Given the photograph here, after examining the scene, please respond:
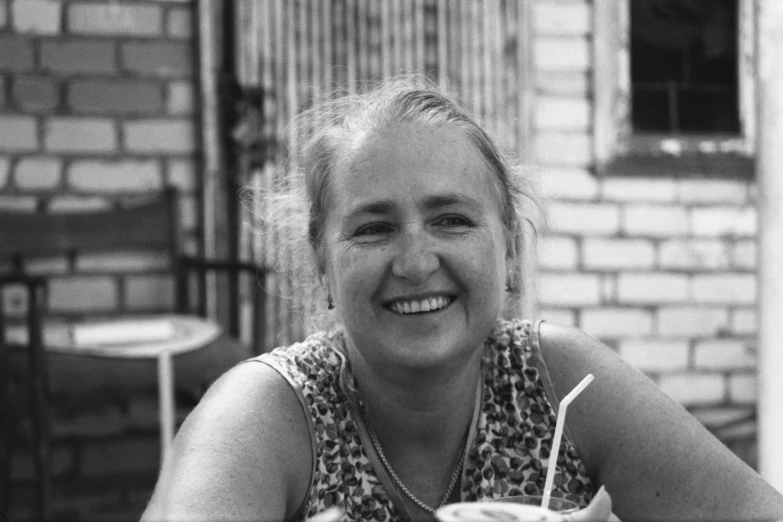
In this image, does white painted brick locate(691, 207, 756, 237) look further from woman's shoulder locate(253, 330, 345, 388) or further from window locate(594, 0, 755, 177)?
woman's shoulder locate(253, 330, 345, 388)

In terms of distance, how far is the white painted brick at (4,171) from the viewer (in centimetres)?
362

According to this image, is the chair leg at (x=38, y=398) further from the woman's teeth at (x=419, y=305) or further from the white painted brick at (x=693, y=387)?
the white painted brick at (x=693, y=387)

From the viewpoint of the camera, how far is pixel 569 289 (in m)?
4.29

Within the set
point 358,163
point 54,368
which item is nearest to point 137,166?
point 54,368

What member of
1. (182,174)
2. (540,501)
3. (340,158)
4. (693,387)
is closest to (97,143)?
(182,174)

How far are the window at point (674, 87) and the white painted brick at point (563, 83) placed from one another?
55mm

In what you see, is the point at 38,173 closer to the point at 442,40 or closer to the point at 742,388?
the point at 442,40

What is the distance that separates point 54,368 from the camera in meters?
2.94

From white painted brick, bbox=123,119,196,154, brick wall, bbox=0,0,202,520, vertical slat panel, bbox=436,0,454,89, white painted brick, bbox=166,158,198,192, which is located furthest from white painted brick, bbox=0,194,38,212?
vertical slat panel, bbox=436,0,454,89

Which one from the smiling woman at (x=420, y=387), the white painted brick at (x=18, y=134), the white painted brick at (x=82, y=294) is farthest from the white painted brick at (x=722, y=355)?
the white painted brick at (x=18, y=134)

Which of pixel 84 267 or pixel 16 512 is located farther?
pixel 84 267

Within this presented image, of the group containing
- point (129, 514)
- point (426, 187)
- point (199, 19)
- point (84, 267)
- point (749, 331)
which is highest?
point (199, 19)

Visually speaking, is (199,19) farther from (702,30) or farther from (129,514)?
(702,30)

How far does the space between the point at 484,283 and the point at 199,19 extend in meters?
2.66
